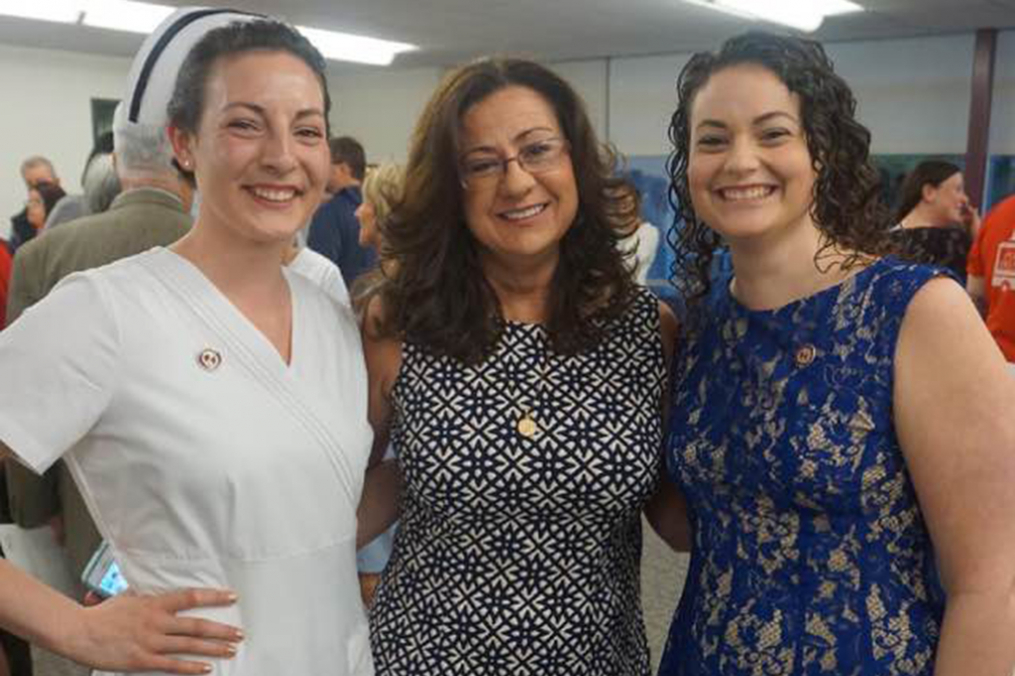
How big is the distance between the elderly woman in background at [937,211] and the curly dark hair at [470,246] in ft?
11.8

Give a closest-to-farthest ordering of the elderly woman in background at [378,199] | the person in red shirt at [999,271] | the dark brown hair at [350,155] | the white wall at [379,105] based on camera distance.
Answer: the elderly woman in background at [378,199]
the person in red shirt at [999,271]
the dark brown hair at [350,155]
the white wall at [379,105]

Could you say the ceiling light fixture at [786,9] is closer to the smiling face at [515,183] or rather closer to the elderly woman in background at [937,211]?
the elderly woman in background at [937,211]

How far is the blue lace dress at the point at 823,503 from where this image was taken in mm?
→ 1265

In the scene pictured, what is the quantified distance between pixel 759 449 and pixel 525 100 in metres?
0.71

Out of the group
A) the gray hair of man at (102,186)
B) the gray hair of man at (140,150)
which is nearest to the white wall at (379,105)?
the gray hair of man at (102,186)

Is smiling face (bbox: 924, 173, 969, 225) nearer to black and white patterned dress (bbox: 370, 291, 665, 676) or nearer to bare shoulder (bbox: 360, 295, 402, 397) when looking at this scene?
black and white patterned dress (bbox: 370, 291, 665, 676)

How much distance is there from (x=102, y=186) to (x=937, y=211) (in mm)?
4143

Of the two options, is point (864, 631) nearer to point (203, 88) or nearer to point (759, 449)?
point (759, 449)

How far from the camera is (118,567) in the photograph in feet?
→ 4.11

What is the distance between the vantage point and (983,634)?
1226mm

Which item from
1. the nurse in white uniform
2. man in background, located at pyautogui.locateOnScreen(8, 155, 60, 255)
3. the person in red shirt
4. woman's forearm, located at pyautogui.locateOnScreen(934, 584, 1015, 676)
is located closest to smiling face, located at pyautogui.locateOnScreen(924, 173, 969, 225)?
the person in red shirt

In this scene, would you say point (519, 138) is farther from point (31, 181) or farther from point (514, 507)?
point (31, 181)

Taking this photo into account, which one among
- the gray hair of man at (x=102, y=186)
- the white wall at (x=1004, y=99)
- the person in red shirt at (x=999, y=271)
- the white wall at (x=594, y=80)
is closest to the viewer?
the gray hair of man at (x=102, y=186)

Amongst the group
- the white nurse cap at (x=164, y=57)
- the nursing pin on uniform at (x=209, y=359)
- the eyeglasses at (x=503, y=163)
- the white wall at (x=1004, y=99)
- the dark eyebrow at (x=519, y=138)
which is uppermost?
the white wall at (x=1004, y=99)
